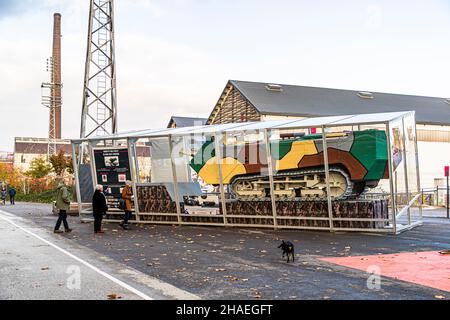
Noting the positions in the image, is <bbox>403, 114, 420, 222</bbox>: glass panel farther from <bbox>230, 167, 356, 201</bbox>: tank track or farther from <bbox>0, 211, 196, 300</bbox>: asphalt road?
<bbox>0, 211, 196, 300</bbox>: asphalt road

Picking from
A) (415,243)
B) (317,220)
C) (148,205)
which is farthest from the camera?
(148,205)

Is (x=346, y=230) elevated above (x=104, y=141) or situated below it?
below

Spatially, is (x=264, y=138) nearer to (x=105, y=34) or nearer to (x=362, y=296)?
(x=362, y=296)

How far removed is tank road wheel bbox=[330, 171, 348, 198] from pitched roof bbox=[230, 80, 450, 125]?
3666cm

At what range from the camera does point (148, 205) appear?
18625 mm

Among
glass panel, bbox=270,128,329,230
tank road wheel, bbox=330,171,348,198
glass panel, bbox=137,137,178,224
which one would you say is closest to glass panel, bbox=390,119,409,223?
→ tank road wheel, bbox=330,171,348,198

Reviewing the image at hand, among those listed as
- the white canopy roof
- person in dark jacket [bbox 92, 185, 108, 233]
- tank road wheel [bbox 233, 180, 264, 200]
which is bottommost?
person in dark jacket [bbox 92, 185, 108, 233]

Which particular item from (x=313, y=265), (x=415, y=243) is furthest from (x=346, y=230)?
(x=313, y=265)

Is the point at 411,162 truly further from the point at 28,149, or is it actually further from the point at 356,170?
the point at 28,149

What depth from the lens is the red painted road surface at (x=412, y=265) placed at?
8.37m

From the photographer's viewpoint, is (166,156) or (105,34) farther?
(105,34)

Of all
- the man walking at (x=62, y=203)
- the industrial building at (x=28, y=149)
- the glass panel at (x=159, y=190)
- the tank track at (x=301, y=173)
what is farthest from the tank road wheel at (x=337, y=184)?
the industrial building at (x=28, y=149)

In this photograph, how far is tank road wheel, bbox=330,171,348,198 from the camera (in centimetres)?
1659

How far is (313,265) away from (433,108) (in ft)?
203
